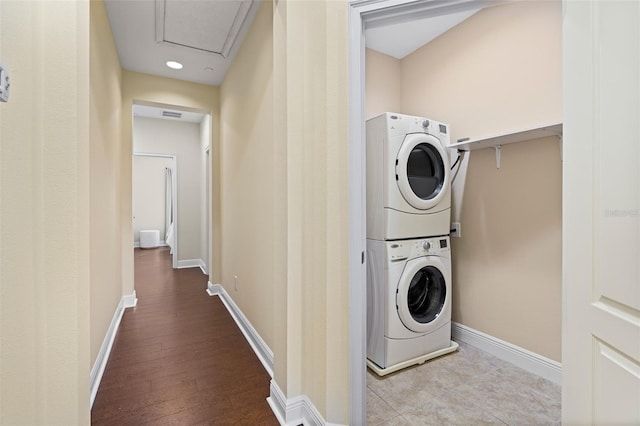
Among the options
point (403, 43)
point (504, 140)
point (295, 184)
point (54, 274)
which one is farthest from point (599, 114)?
point (403, 43)

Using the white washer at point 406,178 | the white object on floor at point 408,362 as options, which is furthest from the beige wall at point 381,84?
the white object on floor at point 408,362

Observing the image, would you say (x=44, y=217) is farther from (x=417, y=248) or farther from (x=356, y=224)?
(x=417, y=248)

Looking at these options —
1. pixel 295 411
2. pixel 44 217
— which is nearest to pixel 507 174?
pixel 295 411

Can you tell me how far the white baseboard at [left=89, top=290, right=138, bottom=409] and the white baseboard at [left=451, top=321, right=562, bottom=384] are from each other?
2.65 meters

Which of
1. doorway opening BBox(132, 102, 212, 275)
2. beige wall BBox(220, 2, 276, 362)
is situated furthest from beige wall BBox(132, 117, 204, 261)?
beige wall BBox(220, 2, 276, 362)

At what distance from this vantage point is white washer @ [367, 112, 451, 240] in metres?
2.05

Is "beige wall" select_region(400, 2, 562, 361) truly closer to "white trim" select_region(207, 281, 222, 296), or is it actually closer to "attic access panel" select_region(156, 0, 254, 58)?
"attic access panel" select_region(156, 0, 254, 58)

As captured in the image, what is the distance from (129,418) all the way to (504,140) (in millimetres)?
2950

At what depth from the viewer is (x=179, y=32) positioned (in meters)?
2.48

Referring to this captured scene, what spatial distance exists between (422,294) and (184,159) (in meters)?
5.03

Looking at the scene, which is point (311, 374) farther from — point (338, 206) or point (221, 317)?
point (221, 317)

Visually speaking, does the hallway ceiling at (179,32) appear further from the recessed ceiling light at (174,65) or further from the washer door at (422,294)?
the washer door at (422,294)

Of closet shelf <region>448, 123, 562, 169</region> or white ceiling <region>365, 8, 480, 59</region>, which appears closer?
closet shelf <region>448, 123, 562, 169</region>

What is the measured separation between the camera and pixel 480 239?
235 centimetres
